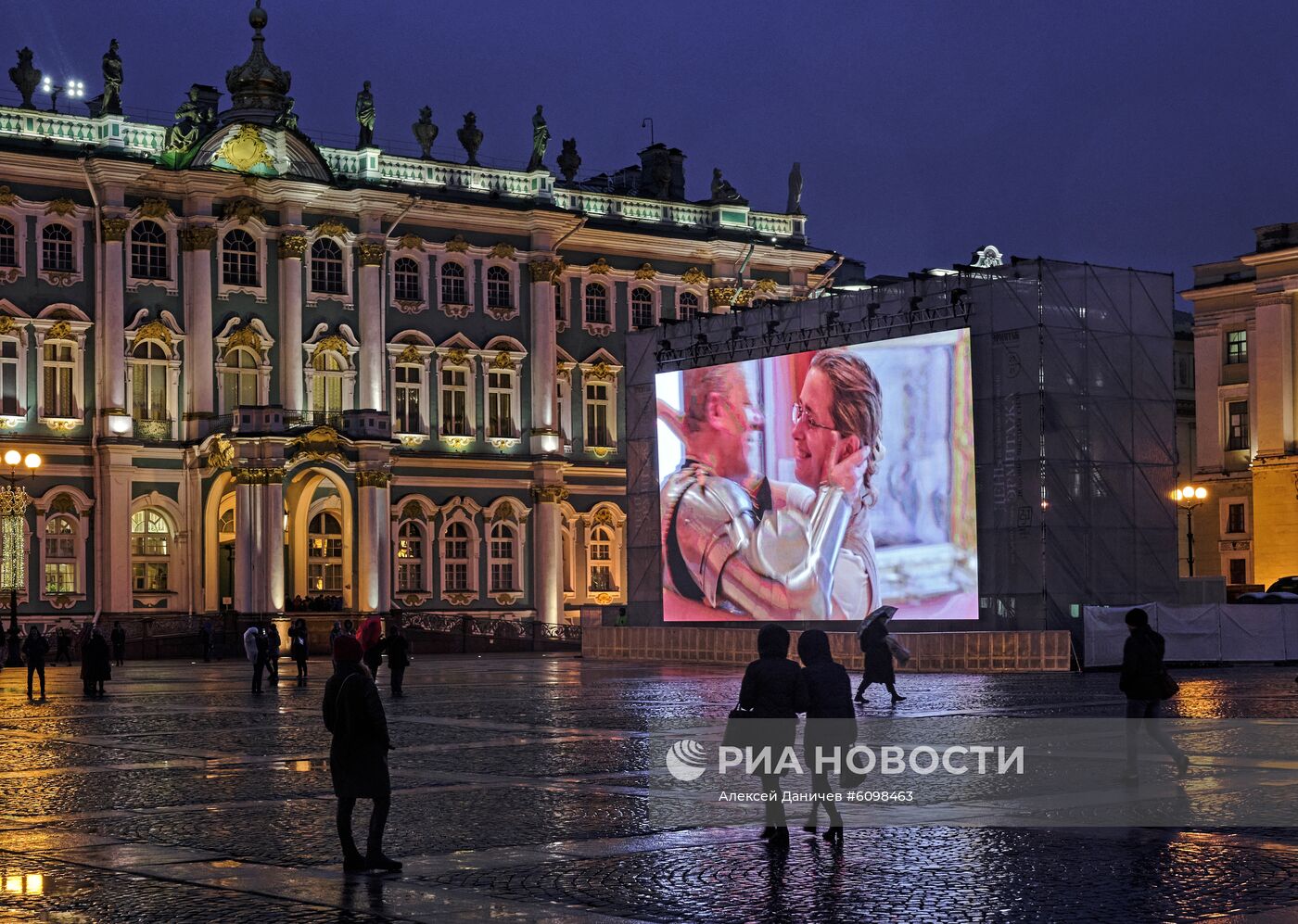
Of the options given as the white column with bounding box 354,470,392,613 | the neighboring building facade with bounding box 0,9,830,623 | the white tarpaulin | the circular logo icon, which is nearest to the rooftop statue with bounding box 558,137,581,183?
the neighboring building facade with bounding box 0,9,830,623

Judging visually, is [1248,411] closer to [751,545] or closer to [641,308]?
[641,308]

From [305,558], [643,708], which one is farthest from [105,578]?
[643,708]

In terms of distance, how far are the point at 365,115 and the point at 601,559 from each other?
17.0 metres

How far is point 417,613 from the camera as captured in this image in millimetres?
59781

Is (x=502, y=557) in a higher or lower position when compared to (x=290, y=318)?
lower

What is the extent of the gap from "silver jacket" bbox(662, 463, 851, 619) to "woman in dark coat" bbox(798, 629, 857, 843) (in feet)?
92.0

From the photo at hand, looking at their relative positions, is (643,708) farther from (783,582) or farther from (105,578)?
(105,578)

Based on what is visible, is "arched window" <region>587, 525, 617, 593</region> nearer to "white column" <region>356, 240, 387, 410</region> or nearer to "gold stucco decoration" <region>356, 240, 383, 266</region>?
"white column" <region>356, 240, 387, 410</region>

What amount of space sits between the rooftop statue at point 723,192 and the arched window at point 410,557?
17442mm

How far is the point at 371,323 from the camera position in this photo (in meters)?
60.8

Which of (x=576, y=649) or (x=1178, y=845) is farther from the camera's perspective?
(x=576, y=649)

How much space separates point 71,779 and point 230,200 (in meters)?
41.9

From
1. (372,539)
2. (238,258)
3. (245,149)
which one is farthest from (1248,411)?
(245,149)

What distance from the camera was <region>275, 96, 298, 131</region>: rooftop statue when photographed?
58875 millimetres
